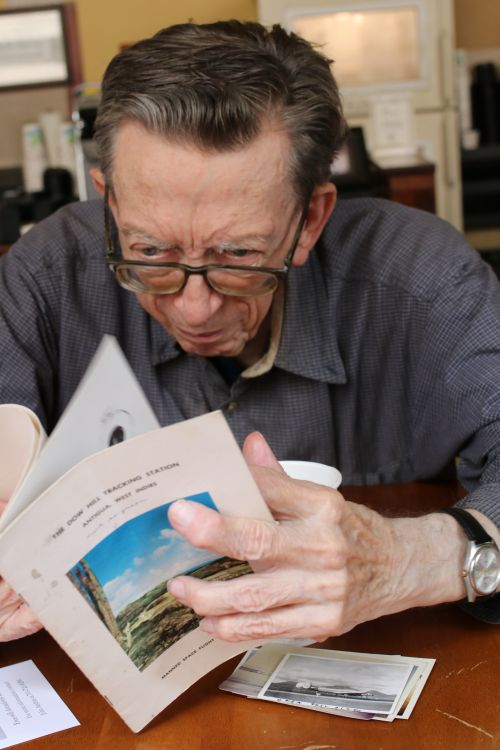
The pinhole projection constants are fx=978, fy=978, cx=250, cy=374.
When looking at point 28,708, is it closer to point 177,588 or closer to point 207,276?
point 177,588

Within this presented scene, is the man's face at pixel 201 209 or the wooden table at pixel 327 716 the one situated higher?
the man's face at pixel 201 209

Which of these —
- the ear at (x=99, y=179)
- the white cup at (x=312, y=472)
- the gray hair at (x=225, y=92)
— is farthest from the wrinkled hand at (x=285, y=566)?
the ear at (x=99, y=179)

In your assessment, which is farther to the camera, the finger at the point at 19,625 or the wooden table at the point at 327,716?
the finger at the point at 19,625

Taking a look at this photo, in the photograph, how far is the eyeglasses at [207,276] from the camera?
50.5 inches

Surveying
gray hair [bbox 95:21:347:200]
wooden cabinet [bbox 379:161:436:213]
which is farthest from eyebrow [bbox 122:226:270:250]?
wooden cabinet [bbox 379:161:436:213]

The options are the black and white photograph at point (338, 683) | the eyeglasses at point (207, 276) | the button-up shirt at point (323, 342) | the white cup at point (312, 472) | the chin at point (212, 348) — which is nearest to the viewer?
the black and white photograph at point (338, 683)

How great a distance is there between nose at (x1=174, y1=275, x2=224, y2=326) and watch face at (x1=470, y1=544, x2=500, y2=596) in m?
0.49

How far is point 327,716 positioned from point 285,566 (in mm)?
137

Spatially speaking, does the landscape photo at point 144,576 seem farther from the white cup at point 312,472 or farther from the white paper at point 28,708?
the white cup at point 312,472

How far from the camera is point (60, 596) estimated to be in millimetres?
810

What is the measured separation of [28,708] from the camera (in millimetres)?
908

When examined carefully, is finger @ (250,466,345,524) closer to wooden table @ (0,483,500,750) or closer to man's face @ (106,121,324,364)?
wooden table @ (0,483,500,750)

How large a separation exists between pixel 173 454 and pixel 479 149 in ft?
15.5

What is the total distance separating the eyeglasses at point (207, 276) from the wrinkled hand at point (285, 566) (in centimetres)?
43
